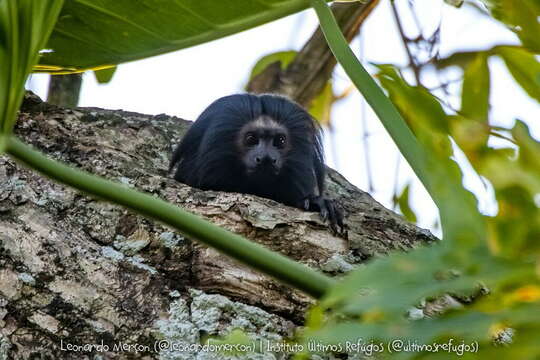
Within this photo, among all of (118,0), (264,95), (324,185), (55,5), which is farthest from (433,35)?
(55,5)

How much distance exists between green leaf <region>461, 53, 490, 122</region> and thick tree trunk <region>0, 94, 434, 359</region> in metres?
0.94

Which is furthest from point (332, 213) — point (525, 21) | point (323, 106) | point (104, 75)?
point (323, 106)

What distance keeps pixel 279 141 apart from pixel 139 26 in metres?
2.43

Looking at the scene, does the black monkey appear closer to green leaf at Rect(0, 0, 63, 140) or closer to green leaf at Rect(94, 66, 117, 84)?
green leaf at Rect(94, 66, 117, 84)

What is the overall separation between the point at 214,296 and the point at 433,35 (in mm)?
2094

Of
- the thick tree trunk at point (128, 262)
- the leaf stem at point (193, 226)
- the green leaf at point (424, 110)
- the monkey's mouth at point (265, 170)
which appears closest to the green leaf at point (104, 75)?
the thick tree trunk at point (128, 262)

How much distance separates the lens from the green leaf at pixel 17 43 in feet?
5.19

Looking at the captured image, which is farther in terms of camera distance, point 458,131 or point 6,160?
point 6,160

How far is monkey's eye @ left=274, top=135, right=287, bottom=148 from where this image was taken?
17.4 ft

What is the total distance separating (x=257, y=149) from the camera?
5199 millimetres

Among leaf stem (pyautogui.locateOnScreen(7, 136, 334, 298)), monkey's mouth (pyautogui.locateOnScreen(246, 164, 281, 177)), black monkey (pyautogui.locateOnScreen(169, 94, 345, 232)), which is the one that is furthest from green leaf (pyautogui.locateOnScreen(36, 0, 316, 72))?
monkey's mouth (pyautogui.locateOnScreen(246, 164, 281, 177))

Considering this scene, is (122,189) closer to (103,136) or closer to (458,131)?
(458,131)

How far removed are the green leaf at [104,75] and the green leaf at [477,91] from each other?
81.8 inches

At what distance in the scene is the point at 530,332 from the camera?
1009 mm
